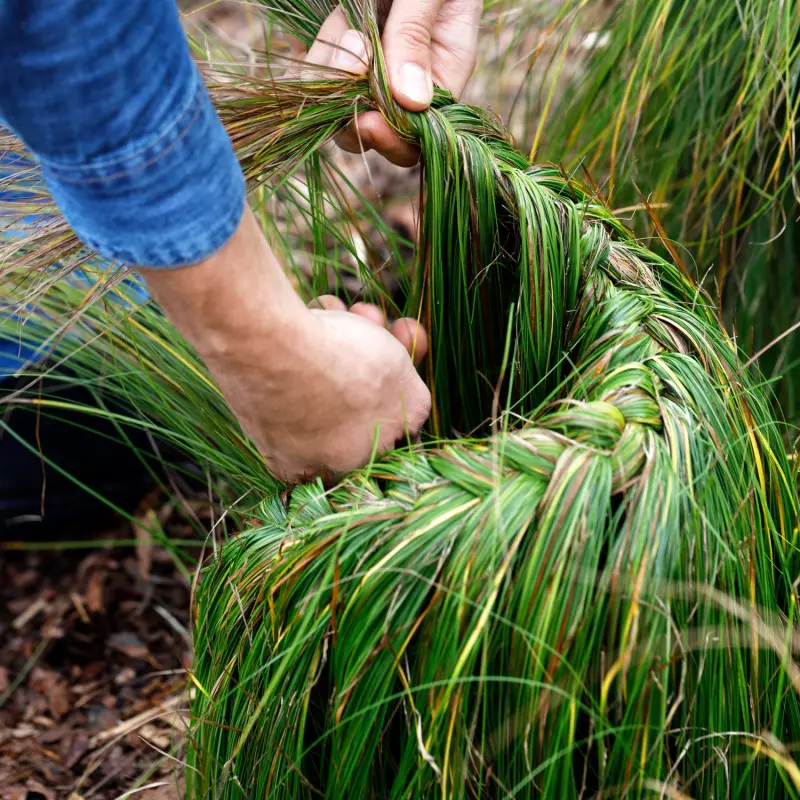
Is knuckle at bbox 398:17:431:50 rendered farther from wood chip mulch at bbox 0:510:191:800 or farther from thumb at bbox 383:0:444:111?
wood chip mulch at bbox 0:510:191:800

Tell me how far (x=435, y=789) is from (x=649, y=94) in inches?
38.5

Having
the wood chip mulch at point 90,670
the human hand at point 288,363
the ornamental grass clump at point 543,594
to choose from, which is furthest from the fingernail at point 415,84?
the wood chip mulch at point 90,670

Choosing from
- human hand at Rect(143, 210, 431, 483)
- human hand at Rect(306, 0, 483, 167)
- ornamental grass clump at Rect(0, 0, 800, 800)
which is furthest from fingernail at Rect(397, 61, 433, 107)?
human hand at Rect(143, 210, 431, 483)

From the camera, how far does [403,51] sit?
2.99 ft

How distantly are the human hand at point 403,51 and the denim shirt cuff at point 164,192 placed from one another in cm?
26

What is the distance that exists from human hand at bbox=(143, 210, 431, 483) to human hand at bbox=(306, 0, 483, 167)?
0.21 metres

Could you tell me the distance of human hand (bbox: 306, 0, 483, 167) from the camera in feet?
2.92

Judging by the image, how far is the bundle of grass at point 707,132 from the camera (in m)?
1.14

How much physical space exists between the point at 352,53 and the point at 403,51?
0.22ft

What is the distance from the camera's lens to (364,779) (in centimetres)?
68

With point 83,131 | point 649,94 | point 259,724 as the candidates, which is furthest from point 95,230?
point 649,94

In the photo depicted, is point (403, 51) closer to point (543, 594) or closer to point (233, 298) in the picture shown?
point (233, 298)

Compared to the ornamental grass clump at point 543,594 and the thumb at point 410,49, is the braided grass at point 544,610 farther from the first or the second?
the thumb at point 410,49

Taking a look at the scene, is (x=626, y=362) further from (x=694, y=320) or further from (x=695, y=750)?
(x=695, y=750)
